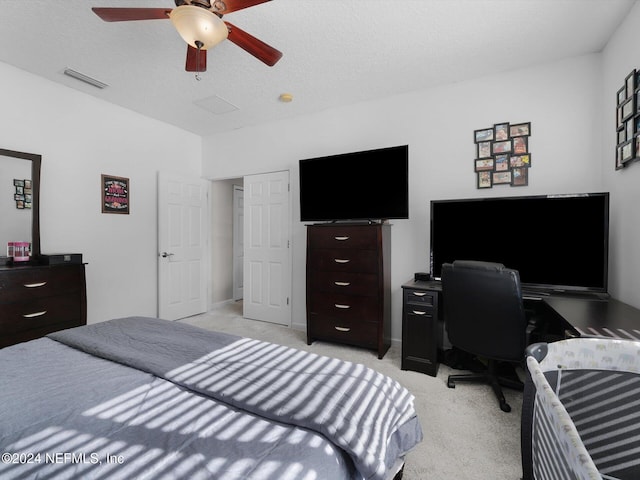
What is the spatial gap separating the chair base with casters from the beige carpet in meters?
0.05

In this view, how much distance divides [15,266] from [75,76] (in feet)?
6.24

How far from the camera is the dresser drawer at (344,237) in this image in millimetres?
2998

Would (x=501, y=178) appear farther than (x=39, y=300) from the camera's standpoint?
Yes

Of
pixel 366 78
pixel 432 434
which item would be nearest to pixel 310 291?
pixel 432 434

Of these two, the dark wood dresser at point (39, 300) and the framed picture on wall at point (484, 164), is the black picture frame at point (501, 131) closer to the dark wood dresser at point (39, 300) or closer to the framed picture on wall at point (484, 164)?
the framed picture on wall at point (484, 164)

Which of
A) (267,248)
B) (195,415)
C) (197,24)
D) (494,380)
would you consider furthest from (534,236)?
(267,248)

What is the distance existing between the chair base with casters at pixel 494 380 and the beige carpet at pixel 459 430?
2.0 inches

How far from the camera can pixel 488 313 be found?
2098mm

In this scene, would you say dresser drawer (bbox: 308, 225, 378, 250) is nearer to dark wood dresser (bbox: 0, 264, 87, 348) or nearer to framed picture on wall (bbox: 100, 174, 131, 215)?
dark wood dresser (bbox: 0, 264, 87, 348)

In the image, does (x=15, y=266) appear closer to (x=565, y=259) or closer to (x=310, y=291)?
(x=310, y=291)

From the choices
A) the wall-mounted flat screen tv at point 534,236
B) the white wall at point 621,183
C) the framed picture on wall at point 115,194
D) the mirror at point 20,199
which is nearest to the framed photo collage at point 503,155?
the wall-mounted flat screen tv at point 534,236

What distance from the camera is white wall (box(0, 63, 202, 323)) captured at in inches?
118

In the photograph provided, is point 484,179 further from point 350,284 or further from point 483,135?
point 350,284

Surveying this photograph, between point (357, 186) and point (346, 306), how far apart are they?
1.27m
